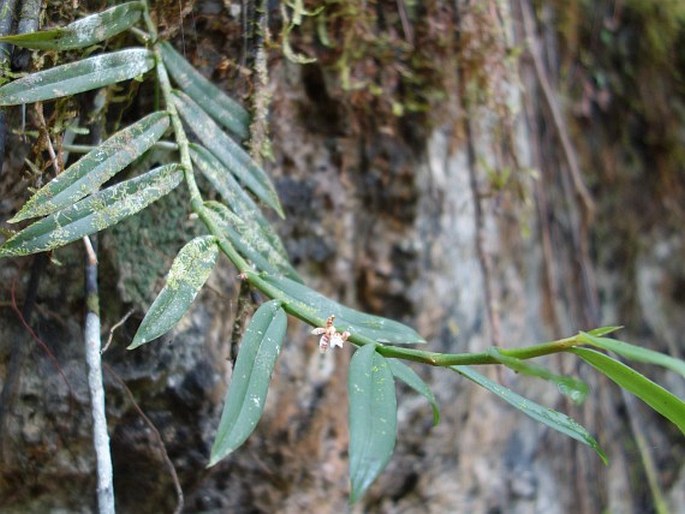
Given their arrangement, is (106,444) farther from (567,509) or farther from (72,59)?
(567,509)

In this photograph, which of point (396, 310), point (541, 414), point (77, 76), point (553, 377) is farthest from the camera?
point (396, 310)

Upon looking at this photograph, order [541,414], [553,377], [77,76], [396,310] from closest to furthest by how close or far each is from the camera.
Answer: [553,377]
[541,414]
[77,76]
[396,310]

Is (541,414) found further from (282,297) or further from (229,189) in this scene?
(229,189)

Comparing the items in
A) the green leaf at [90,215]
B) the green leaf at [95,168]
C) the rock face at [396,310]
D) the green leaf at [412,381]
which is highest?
the green leaf at [95,168]

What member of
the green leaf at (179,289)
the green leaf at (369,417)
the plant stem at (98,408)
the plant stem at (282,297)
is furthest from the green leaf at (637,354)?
the plant stem at (98,408)

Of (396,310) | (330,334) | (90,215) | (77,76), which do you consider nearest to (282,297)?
(330,334)

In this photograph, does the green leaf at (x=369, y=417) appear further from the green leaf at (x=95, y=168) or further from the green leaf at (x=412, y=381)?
the green leaf at (x=95, y=168)

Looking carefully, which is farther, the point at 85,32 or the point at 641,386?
the point at 85,32
